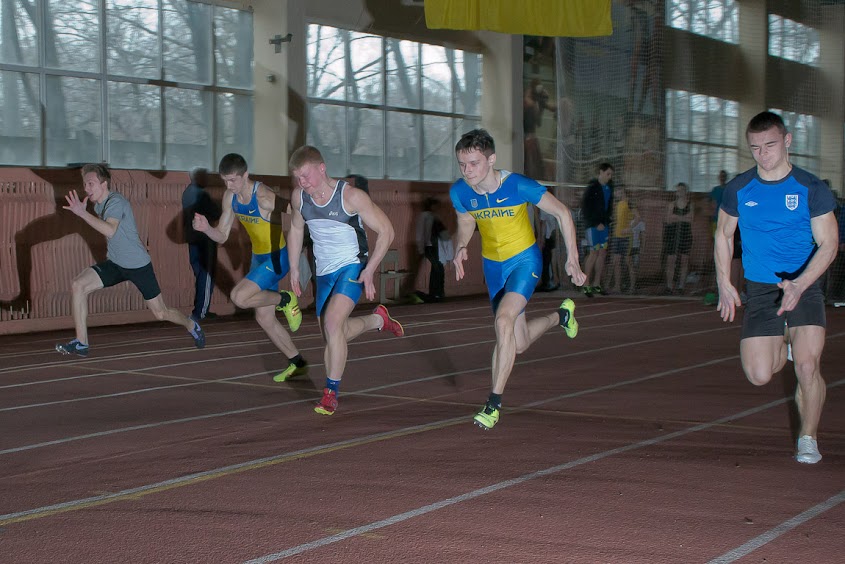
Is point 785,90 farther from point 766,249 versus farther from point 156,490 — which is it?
point 156,490

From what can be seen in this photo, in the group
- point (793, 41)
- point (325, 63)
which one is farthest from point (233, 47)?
point (793, 41)

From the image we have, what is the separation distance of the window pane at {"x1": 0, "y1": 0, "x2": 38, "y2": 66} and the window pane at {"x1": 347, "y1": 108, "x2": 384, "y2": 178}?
729cm

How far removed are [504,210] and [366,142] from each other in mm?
15916

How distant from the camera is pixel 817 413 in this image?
19.7 ft

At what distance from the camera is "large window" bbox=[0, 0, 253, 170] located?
1738 cm

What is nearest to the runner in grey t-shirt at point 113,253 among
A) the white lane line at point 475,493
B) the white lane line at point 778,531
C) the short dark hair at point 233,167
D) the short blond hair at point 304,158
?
the short dark hair at point 233,167

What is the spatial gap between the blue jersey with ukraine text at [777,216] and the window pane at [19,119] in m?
14.3

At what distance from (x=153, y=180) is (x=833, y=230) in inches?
536

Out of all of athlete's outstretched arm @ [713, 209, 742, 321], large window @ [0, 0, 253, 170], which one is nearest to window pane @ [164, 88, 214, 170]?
large window @ [0, 0, 253, 170]

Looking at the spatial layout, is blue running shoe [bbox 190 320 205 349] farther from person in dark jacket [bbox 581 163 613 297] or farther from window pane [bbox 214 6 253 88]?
person in dark jacket [bbox 581 163 613 297]

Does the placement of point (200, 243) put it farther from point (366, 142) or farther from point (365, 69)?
point (365, 69)

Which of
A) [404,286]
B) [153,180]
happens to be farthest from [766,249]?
[404,286]

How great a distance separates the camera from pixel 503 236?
7.54 m

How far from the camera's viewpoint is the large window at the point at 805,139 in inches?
809
